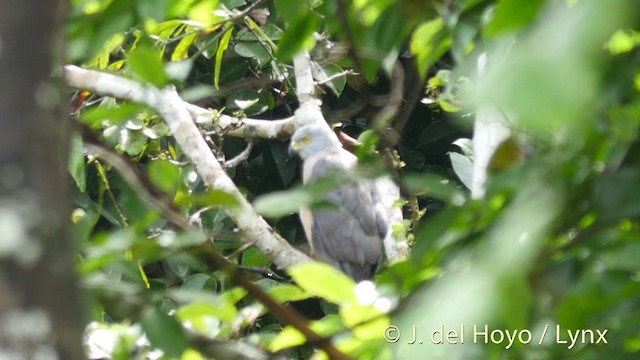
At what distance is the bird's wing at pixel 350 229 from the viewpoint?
156 inches

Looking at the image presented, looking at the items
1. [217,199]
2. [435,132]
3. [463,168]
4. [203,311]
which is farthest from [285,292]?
[435,132]

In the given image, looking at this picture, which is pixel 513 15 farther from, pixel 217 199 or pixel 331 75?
pixel 331 75

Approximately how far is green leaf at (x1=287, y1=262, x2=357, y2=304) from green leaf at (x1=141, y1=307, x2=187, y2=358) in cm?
18

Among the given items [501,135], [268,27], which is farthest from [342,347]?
[268,27]

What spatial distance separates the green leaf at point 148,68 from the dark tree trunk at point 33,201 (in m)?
0.40

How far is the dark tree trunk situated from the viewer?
0.49 m

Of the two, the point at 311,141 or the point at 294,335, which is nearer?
the point at 294,335

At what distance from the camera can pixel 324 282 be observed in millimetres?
1080

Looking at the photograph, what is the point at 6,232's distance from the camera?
0.52 m

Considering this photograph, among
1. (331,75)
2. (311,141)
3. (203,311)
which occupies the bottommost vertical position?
(311,141)

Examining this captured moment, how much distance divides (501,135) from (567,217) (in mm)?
1259

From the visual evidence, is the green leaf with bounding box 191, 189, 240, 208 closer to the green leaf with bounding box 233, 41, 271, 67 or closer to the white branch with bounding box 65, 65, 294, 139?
the white branch with bounding box 65, 65, 294, 139

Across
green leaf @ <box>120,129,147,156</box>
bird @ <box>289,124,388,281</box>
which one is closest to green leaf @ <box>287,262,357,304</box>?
green leaf @ <box>120,129,147,156</box>

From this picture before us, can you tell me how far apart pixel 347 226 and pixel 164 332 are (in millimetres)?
3151
